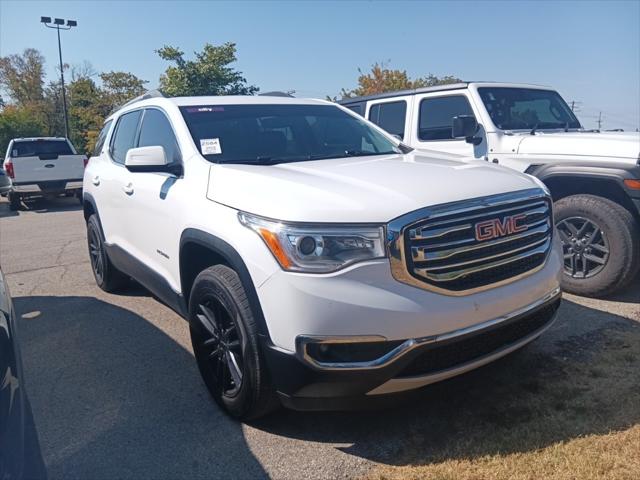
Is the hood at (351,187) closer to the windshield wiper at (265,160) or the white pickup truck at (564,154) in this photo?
the windshield wiper at (265,160)

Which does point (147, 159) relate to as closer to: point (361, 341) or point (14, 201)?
point (361, 341)

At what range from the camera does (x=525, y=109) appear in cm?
599

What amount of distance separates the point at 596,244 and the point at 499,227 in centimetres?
266

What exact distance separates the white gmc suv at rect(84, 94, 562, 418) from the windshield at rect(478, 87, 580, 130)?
2782 millimetres

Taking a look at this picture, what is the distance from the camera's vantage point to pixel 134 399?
326 centimetres

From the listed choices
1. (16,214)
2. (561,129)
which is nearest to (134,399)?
(561,129)

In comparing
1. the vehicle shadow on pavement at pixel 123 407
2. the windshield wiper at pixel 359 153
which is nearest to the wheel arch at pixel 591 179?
the windshield wiper at pixel 359 153

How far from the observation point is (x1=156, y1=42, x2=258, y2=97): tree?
26.8 metres

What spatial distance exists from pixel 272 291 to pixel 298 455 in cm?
91

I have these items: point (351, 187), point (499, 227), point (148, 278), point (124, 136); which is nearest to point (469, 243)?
point (499, 227)

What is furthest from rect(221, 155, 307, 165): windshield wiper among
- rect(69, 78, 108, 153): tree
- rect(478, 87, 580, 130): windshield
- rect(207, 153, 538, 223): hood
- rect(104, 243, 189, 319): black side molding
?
rect(69, 78, 108, 153): tree

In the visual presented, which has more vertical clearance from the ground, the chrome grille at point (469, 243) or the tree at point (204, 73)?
the tree at point (204, 73)

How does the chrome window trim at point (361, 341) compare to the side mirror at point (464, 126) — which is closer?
the chrome window trim at point (361, 341)

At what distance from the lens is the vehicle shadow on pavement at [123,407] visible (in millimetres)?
2627
